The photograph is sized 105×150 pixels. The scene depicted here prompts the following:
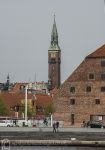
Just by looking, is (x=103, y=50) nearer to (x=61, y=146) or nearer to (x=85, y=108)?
(x=85, y=108)

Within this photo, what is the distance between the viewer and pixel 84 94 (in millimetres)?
99125

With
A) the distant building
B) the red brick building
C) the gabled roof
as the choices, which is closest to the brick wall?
the red brick building

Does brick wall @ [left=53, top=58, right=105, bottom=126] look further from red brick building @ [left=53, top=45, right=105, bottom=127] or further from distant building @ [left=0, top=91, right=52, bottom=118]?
distant building @ [left=0, top=91, right=52, bottom=118]

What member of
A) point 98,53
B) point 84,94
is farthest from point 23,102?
point 98,53

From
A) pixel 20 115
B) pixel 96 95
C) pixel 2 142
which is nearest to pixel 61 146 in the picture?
pixel 2 142

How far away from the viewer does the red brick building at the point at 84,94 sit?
98.4m

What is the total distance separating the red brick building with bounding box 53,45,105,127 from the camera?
98438mm

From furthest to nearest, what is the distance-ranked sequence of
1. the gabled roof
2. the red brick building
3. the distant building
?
the distant building < the gabled roof < the red brick building

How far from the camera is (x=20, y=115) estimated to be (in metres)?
146

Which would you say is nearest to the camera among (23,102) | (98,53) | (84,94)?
(84,94)

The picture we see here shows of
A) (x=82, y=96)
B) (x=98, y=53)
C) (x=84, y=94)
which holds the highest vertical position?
(x=98, y=53)

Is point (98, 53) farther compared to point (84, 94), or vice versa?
point (98, 53)

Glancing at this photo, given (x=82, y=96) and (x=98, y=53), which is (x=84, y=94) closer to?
(x=82, y=96)

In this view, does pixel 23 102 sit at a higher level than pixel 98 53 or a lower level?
lower
